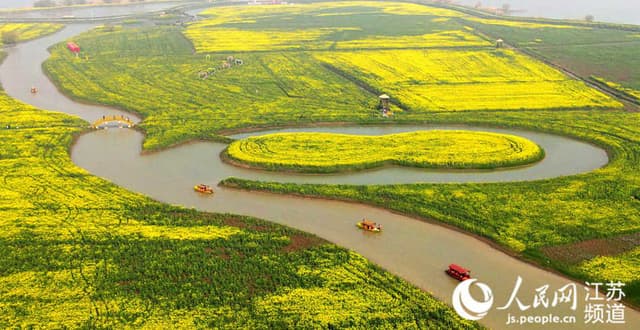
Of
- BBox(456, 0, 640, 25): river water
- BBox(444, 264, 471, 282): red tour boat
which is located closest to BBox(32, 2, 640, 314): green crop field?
BBox(444, 264, 471, 282): red tour boat

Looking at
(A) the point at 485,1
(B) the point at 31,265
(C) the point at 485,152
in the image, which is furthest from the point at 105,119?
(A) the point at 485,1

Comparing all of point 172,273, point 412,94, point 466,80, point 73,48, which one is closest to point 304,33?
point 73,48

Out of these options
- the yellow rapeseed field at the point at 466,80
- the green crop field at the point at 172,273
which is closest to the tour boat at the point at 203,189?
the green crop field at the point at 172,273

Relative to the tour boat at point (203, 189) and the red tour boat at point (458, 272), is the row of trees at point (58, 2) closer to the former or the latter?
the tour boat at point (203, 189)

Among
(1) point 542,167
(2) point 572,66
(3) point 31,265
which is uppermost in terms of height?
(2) point 572,66

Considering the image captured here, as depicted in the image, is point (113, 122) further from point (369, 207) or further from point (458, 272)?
point (458, 272)

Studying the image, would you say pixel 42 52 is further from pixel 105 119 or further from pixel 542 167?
pixel 542 167
